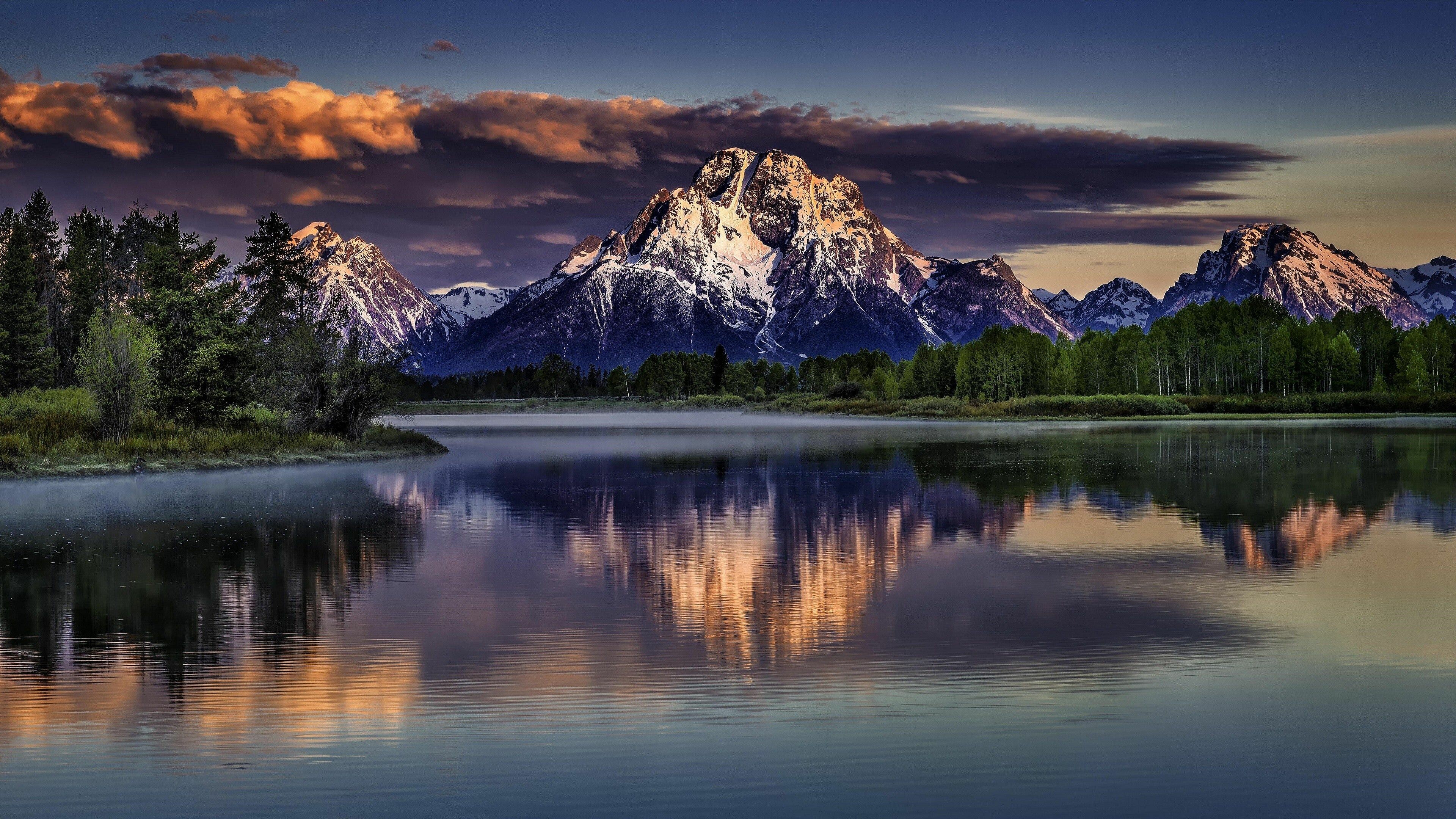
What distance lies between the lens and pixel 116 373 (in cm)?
4981

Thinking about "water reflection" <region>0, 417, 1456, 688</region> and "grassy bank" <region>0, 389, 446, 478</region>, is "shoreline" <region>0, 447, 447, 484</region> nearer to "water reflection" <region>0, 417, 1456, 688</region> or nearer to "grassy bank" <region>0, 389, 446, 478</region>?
"grassy bank" <region>0, 389, 446, 478</region>

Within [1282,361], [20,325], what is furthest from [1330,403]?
[20,325]

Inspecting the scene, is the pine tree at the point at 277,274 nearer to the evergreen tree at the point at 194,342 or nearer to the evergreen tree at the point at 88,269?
the evergreen tree at the point at 88,269

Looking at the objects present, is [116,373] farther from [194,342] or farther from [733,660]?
[733,660]

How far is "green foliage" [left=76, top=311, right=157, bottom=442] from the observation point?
4950cm

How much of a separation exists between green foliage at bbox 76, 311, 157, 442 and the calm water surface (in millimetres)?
16797

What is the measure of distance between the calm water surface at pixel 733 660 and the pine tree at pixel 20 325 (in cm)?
5728

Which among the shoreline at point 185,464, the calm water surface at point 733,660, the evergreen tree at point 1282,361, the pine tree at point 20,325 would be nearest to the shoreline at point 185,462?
the shoreline at point 185,464

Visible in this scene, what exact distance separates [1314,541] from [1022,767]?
62.4 ft

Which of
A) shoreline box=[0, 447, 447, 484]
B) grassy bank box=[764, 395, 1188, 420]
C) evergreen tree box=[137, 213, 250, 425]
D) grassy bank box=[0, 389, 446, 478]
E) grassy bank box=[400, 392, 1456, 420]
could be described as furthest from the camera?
grassy bank box=[764, 395, 1188, 420]

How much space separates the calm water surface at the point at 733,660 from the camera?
33.6ft

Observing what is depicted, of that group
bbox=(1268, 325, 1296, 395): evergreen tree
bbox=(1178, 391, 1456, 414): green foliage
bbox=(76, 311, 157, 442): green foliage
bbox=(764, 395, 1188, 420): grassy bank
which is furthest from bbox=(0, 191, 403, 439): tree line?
bbox=(1268, 325, 1296, 395): evergreen tree

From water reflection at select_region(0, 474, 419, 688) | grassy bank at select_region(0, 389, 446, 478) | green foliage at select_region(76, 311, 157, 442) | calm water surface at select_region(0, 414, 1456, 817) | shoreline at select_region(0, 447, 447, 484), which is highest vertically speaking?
green foliage at select_region(76, 311, 157, 442)

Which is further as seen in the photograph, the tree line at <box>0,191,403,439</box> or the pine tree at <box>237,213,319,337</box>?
the pine tree at <box>237,213,319,337</box>
